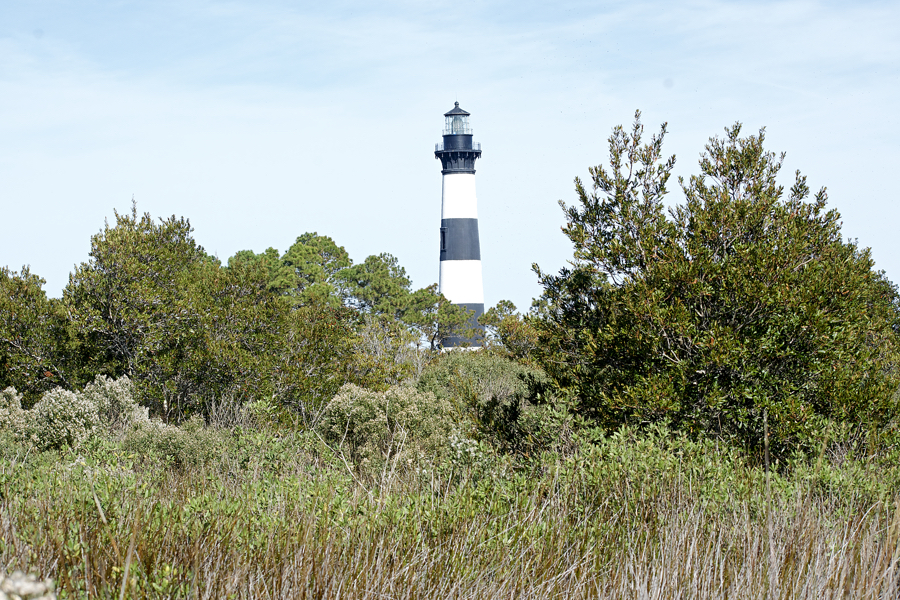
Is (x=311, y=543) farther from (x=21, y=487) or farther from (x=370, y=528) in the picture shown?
(x=21, y=487)

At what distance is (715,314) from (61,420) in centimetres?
936

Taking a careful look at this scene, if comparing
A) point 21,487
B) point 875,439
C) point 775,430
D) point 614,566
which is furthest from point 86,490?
point 875,439

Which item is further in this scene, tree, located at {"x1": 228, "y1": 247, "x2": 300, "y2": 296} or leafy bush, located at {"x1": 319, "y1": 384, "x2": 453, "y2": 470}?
tree, located at {"x1": 228, "y1": 247, "x2": 300, "y2": 296}

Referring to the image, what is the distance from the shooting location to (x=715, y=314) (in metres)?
9.09

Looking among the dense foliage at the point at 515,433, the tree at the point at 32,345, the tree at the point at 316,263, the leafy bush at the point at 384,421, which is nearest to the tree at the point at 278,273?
the tree at the point at 316,263

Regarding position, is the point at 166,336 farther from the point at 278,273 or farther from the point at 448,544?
the point at 278,273

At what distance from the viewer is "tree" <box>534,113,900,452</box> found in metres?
8.55

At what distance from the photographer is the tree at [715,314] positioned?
8547 millimetres

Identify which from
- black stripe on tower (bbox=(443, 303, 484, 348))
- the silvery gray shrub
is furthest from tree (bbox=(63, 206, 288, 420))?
black stripe on tower (bbox=(443, 303, 484, 348))

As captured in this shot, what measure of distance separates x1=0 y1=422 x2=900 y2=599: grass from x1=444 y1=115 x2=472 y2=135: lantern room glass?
3774 cm

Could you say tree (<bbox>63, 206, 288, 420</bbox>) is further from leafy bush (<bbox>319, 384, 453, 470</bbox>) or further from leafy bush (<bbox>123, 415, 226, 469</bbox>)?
leafy bush (<bbox>123, 415, 226, 469</bbox>)

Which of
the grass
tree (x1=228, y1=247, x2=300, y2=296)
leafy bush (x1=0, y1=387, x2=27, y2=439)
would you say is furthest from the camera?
tree (x1=228, y1=247, x2=300, y2=296)

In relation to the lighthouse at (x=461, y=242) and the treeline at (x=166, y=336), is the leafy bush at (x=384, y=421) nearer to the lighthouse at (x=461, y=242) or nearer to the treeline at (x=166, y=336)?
the treeline at (x=166, y=336)

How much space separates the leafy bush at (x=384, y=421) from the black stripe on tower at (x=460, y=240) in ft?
83.8
